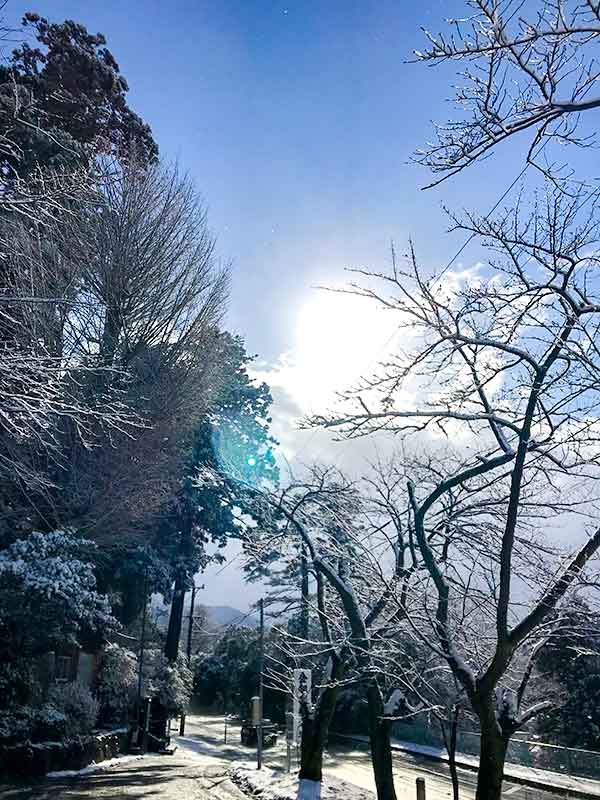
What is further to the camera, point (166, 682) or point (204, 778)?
point (166, 682)

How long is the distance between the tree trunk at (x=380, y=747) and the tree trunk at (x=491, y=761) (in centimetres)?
346

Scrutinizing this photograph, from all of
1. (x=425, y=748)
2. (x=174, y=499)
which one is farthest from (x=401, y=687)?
(x=425, y=748)

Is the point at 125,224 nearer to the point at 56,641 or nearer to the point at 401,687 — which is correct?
the point at 56,641

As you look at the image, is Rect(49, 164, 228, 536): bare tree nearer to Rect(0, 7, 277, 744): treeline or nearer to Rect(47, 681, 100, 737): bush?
Rect(0, 7, 277, 744): treeline

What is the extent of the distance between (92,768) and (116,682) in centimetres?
619

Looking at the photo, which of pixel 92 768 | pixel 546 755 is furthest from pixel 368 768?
pixel 92 768

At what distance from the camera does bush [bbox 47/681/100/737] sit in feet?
57.2

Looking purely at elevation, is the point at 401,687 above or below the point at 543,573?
below

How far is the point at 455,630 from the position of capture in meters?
8.29

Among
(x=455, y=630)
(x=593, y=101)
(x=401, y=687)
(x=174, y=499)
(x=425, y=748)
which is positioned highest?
(x=174, y=499)

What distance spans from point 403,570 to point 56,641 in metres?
10.6

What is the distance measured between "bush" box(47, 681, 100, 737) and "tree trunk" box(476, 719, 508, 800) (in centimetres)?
1451

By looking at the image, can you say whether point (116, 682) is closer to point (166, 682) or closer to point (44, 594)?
point (166, 682)

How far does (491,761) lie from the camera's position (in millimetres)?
6059
